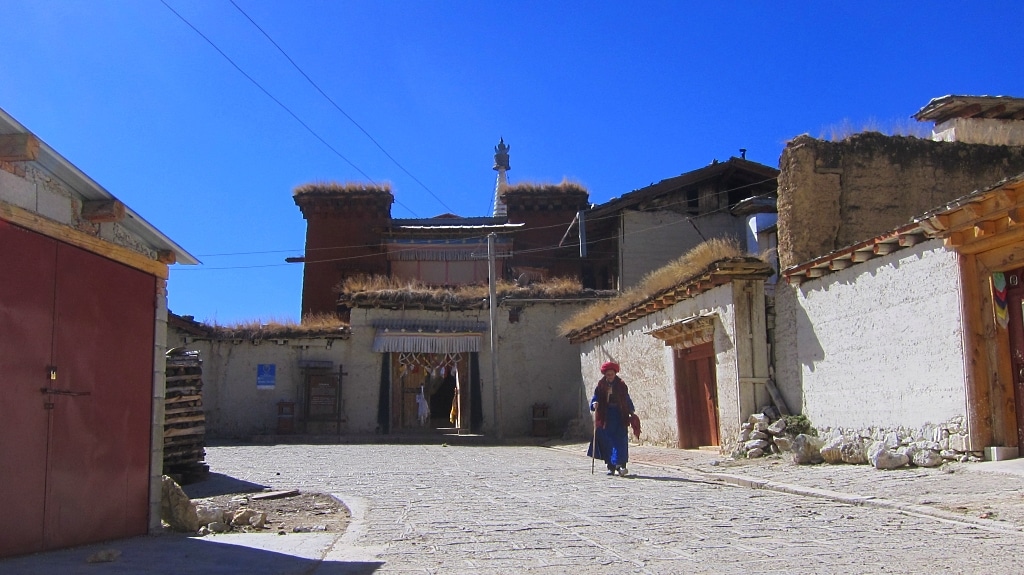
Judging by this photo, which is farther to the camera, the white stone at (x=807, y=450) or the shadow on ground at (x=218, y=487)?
the white stone at (x=807, y=450)

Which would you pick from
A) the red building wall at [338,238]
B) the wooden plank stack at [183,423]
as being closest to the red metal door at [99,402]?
the wooden plank stack at [183,423]

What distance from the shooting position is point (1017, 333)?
9.74 m

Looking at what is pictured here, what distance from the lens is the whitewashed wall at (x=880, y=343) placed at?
408 inches

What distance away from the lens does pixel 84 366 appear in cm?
677

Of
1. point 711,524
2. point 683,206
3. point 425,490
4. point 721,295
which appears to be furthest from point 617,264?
point 711,524

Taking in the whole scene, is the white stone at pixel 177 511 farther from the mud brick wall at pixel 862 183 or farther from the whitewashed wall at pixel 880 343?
the mud brick wall at pixel 862 183

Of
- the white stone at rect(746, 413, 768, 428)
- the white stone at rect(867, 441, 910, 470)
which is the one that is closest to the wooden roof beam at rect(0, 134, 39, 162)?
the white stone at rect(867, 441, 910, 470)

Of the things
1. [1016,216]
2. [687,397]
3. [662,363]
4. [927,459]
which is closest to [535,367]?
[662,363]

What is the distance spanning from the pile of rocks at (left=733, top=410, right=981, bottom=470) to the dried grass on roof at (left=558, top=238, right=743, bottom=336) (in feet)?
9.29

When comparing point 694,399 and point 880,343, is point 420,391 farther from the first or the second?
point 880,343

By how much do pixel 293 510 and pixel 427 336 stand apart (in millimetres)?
18350

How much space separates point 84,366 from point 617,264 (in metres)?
23.4

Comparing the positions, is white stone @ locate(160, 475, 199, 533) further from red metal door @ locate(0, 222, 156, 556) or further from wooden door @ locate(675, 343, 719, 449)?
wooden door @ locate(675, 343, 719, 449)

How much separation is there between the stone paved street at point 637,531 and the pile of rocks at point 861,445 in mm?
515
